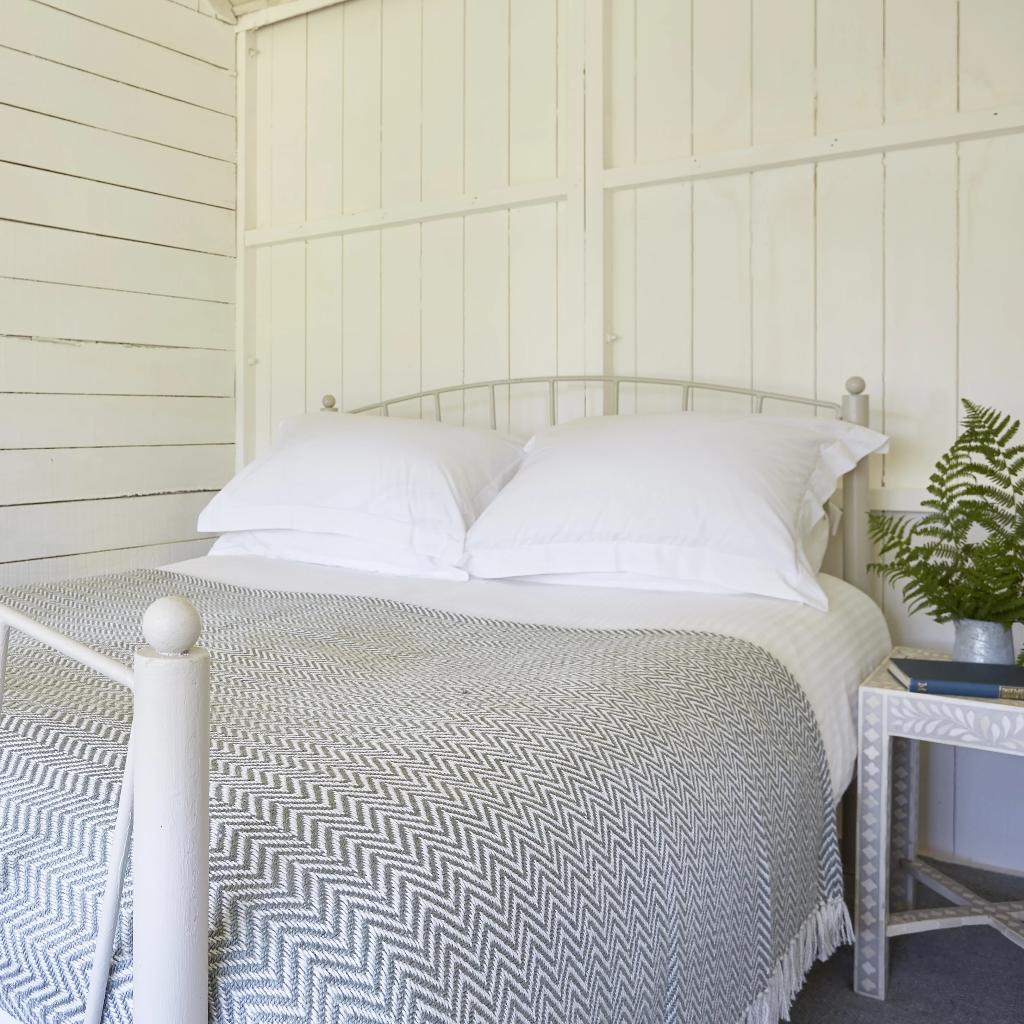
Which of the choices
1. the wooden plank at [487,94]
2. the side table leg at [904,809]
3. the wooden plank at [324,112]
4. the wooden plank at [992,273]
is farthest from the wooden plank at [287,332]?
the side table leg at [904,809]

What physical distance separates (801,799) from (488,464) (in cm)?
115

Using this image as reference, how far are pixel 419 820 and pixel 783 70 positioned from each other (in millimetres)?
2069

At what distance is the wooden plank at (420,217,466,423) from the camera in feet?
9.24

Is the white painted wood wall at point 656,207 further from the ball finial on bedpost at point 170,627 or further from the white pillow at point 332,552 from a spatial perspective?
the ball finial on bedpost at point 170,627

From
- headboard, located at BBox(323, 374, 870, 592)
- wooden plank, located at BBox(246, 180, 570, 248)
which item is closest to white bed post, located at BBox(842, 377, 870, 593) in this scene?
headboard, located at BBox(323, 374, 870, 592)

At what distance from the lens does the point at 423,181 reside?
9.45ft

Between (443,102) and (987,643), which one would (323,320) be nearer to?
(443,102)

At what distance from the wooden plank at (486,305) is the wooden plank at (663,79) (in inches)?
17.8

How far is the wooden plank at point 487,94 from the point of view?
2.72 meters

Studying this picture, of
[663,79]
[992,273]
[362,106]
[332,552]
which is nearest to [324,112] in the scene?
[362,106]

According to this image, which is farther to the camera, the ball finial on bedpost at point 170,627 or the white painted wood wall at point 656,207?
the white painted wood wall at point 656,207

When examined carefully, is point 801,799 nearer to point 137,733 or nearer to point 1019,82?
point 137,733

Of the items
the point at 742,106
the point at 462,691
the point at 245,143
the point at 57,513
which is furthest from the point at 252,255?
the point at 462,691

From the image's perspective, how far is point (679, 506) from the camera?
6.10 feet
